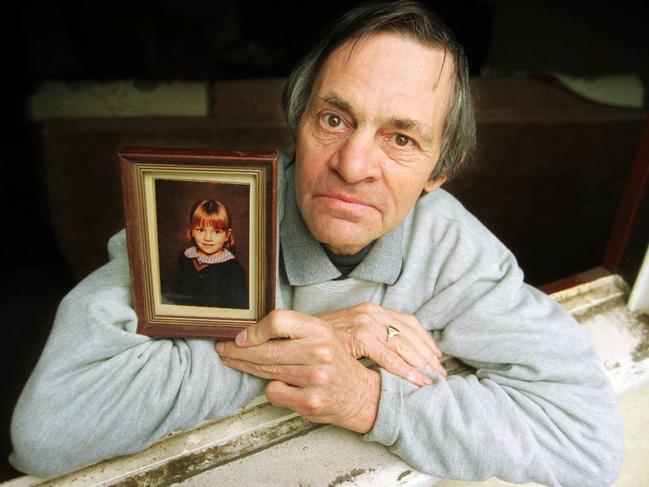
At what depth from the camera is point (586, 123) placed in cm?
234

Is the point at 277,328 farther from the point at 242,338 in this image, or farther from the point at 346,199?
the point at 346,199

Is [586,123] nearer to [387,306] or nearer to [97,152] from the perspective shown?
[387,306]

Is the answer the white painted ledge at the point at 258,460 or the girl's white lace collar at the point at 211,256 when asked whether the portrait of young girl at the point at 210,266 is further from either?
the white painted ledge at the point at 258,460

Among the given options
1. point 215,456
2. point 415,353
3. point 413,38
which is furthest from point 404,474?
point 413,38

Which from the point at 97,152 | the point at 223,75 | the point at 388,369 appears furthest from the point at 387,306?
the point at 223,75

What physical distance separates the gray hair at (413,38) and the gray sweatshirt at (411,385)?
0.13m

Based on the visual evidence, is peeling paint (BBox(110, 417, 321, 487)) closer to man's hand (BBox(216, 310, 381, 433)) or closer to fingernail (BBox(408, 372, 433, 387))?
man's hand (BBox(216, 310, 381, 433))

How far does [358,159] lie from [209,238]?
29 centimetres

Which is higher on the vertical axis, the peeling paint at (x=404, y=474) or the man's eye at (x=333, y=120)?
the man's eye at (x=333, y=120)

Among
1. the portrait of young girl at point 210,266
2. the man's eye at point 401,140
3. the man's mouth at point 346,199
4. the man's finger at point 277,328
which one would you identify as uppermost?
the man's eye at point 401,140

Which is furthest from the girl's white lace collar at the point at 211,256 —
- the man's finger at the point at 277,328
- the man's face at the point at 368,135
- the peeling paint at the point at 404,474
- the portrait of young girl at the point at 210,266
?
Result: the peeling paint at the point at 404,474

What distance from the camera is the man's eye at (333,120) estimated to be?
95cm

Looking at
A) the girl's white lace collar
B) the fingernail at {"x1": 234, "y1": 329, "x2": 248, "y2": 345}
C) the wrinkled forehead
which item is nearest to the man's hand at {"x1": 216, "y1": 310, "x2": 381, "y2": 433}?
the fingernail at {"x1": 234, "y1": 329, "x2": 248, "y2": 345}

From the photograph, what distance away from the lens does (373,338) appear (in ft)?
3.13
